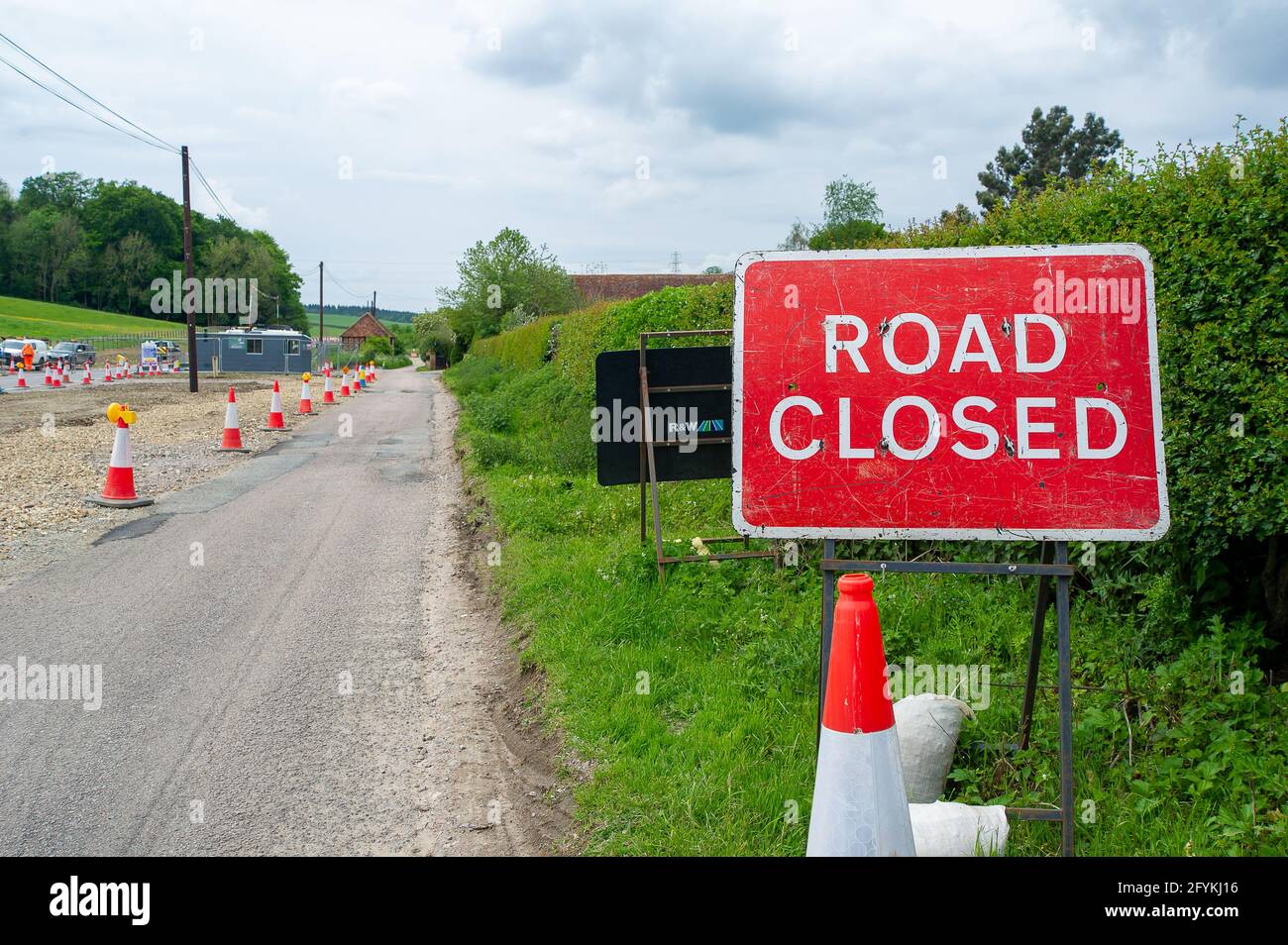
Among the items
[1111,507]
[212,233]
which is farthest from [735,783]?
[212,233]

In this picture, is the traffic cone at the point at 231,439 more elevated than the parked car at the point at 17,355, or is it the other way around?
the parked car at the point at 17,355

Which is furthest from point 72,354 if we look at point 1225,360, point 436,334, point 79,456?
point 1225,360

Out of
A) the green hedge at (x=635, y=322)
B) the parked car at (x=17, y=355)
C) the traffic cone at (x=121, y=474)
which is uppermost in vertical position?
the parked car at (x=17, y=355)

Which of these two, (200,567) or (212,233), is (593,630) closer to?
(200,567)

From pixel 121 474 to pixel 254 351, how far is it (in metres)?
50.0

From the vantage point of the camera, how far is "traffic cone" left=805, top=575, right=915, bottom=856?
2.71 metres

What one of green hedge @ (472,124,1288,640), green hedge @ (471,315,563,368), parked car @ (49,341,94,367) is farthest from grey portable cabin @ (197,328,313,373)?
green hedge @ (472,124,1288,640)

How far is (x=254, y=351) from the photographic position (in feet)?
186

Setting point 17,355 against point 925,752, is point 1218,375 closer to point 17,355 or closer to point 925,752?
point 925,752

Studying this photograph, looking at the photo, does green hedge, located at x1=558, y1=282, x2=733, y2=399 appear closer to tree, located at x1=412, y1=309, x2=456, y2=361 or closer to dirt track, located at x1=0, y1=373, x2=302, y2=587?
dirt track, located at x1=0, y1=373, x2=302, y2=587

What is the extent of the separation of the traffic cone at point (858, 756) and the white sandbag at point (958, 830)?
36cm

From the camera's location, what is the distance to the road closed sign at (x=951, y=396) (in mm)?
3197

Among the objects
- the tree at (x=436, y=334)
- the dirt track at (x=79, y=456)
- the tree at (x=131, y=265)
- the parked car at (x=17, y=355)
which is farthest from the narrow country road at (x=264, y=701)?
the tree at (x=131, y=265)

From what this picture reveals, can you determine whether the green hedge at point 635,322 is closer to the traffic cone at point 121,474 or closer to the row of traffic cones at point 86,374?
the traffic cone at point 121,474
